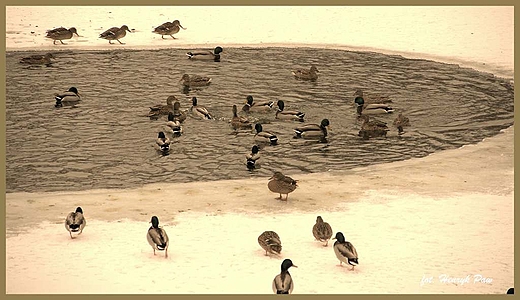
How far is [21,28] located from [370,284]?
21.5 m

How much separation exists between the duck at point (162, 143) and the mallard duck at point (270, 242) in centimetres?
565

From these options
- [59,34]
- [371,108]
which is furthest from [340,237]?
[59,34]

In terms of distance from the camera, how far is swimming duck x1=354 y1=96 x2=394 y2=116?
67.7 feet

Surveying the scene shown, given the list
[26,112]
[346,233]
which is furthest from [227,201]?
[26,112]

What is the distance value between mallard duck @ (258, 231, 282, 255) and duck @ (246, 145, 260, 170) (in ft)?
14.3

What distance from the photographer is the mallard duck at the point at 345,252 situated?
11953 mm

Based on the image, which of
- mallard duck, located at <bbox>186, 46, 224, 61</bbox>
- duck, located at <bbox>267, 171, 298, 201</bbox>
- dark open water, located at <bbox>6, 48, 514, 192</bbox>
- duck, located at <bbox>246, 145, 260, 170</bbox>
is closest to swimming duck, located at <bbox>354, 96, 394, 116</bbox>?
dark open water, located at <bbox>6, 48, 514, 192</bbox>

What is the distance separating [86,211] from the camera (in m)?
14.5

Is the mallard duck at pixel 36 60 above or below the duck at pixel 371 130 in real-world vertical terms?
above

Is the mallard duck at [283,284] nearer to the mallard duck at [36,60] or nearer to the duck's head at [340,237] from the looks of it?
the duck's head at [340,237]

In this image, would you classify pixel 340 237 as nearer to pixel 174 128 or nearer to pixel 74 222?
pixel 74 222

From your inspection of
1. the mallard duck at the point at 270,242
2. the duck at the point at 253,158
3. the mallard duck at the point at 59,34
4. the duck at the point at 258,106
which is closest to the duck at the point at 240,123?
the duck at the point at 258,106

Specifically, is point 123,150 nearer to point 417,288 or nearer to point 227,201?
point 227,201

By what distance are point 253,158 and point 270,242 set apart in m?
4.54
